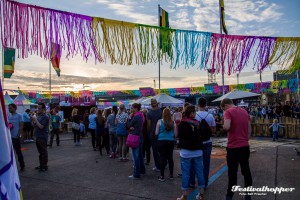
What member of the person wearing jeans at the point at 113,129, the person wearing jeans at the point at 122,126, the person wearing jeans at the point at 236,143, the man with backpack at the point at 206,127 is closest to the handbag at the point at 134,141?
the man with backpack at the point at 206,127

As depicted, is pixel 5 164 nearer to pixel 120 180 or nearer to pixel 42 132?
pixel 120 180

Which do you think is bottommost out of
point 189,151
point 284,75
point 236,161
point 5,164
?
point 236,161

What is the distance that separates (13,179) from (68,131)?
2131 centimetres

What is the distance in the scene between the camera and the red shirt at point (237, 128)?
4.40 metres

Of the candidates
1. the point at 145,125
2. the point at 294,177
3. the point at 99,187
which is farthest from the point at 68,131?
the point at 294,177

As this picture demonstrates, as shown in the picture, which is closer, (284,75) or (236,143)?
(236,143)

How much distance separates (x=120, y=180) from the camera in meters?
6.27

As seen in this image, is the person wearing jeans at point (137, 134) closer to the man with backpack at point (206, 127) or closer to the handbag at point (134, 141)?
the handbag at point (134, 141)

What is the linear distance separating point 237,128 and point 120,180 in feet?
10.3

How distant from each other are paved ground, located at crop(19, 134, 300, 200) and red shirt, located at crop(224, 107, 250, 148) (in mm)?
1166

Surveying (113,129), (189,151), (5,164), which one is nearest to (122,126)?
(113,129)

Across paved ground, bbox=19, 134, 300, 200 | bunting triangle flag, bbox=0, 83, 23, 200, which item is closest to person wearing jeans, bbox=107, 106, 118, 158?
paved ground, bbox=19, 134, 300, 200

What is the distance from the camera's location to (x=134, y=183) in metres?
5.98

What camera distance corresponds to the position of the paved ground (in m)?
5.15
